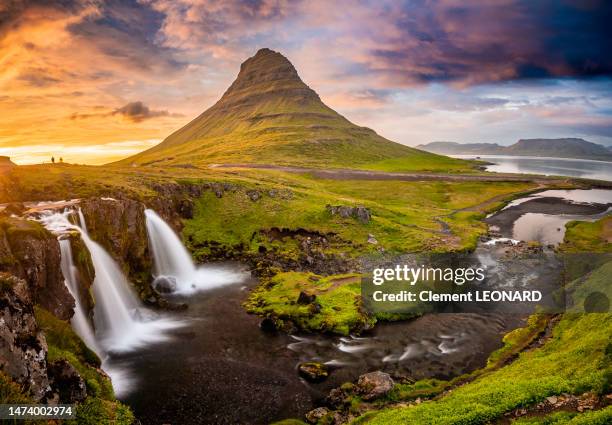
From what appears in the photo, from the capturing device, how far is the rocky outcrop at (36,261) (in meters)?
30.2

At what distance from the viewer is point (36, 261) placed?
1240 inches

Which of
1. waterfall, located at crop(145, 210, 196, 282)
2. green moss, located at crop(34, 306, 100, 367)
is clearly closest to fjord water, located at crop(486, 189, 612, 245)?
waterfall, located at crop(145, 210, 196, 282)

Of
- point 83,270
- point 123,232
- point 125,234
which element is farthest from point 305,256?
point 83,270

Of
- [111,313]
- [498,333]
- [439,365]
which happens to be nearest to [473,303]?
[498,333]

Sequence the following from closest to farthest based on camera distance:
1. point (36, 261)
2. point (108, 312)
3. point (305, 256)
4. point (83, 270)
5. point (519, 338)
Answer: point (36, 261) < point (519, 338) < point (83, 270) < point (108, 312) < point (305, 256)

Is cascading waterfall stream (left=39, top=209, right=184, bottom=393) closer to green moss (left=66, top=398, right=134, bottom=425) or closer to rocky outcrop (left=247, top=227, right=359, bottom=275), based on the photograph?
green moss (left=66, top=398, right=134, bottom=425)

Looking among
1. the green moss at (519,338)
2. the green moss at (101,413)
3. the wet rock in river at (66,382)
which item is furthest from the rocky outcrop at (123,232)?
the green moss at (519,338)

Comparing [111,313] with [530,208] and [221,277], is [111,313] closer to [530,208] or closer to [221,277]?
[221,277]

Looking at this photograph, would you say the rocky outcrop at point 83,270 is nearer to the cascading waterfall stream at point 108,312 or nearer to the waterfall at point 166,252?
the cascading waterfall stream at point 108,312

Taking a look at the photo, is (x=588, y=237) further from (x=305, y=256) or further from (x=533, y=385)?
(x=533, y=385)

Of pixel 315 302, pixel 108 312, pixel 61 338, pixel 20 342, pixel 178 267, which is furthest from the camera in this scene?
pixel 178 267

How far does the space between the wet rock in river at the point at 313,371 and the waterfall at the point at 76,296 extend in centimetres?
1878

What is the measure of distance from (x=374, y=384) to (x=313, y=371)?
18.4ft

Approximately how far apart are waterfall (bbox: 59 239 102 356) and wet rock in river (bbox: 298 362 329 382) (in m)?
18.8
